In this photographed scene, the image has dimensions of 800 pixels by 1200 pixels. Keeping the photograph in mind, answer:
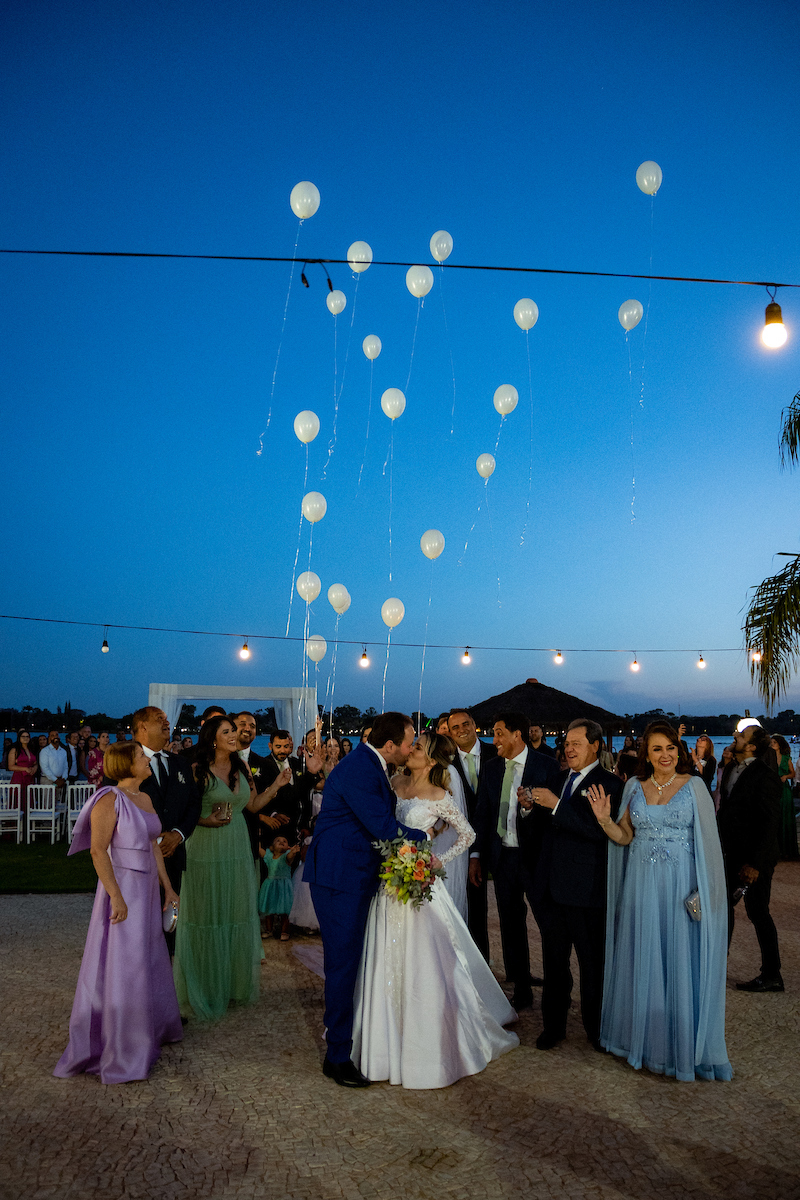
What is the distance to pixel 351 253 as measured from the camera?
7.32 metres

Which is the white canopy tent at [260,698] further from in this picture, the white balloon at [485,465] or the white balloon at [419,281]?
the white balloon at [419,281]

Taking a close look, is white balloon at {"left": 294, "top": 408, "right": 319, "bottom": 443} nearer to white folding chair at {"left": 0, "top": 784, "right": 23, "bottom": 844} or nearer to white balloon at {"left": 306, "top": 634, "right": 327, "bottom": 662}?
white balloon at {"left": 306, "top": 634, "right": 327, "bottom": 662}

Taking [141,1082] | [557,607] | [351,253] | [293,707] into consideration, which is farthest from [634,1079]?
[557,607]

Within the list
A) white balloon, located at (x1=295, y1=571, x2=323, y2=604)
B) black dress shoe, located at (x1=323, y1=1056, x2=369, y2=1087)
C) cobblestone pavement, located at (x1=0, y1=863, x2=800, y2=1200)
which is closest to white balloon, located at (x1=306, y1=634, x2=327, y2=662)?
white balloon, located at (x1=295, y1=571, x2=323, y2=604)

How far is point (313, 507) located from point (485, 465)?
2250 millimetres

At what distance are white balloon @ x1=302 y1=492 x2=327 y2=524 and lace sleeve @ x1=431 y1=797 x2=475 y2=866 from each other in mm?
5726

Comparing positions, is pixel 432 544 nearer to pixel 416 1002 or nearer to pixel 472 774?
pixel 472 774

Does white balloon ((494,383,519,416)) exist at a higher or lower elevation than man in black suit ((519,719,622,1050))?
higher

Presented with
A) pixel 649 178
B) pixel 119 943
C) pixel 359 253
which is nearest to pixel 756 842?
pixel 119 943

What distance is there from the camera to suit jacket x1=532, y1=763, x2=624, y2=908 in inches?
173

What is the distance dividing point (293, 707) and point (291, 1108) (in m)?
14.5

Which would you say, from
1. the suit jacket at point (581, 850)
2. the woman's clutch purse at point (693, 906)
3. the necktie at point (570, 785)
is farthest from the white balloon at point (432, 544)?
the woman's clutch purse at point (693, 906)

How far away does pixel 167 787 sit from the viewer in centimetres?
487

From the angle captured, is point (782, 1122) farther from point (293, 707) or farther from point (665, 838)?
point (293, 707)
